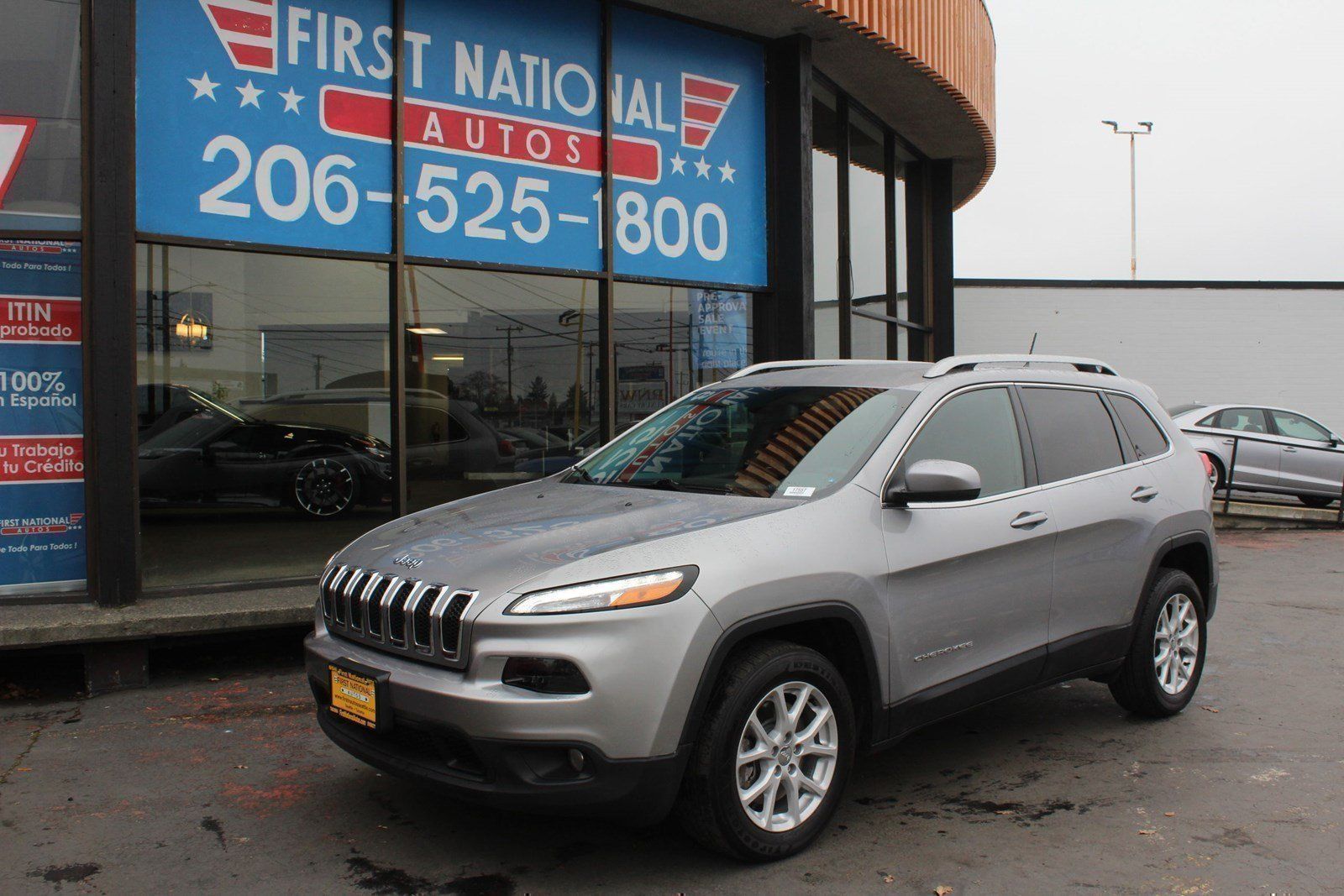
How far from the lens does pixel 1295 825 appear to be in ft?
13.9

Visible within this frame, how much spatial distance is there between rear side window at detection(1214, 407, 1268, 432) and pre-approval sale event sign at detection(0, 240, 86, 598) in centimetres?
1506

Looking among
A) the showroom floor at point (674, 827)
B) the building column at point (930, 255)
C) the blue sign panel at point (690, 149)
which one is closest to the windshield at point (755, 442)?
the showroom floor at point (674, 827)

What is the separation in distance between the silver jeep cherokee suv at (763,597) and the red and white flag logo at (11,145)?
12.0 ft

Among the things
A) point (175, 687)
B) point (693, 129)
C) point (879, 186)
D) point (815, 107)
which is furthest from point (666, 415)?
point (879, 186)

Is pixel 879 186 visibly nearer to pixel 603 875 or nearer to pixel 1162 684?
pixel 1162 684

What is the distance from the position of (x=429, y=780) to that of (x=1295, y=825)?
10.4 ft

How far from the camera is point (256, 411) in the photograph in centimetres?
804

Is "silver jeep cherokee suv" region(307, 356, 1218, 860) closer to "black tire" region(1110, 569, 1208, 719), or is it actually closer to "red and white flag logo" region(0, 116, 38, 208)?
"black tire" region(1110, 569, 1208, 719)

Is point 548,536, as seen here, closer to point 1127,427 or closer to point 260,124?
point 1127,427

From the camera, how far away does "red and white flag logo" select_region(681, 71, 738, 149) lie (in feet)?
31.5

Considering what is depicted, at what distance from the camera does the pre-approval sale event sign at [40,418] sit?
646cm

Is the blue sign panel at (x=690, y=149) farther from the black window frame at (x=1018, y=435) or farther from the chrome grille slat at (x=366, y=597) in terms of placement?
the chrome grille slat at (x=366, y=597)

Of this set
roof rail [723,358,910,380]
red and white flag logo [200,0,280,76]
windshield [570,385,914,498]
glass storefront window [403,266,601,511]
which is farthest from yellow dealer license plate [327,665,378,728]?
red and white flag logo [200,0,280,76]

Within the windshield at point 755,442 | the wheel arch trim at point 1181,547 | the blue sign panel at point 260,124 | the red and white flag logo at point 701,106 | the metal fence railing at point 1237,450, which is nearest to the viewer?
the windshield at point 755,442
